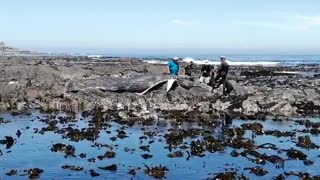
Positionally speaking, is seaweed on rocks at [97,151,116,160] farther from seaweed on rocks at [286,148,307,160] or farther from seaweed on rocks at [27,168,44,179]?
seaweed on rocks at [286,148,307,160]

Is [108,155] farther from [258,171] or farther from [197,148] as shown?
[258,171]

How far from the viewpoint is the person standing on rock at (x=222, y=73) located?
95.1 feet

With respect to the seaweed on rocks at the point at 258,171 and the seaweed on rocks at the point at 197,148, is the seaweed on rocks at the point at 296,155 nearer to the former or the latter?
the seaweed on rocks at the point at 258,171

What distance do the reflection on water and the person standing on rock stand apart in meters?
5.64

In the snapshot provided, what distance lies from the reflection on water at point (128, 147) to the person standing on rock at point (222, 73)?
222 inches

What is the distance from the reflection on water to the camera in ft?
49.6

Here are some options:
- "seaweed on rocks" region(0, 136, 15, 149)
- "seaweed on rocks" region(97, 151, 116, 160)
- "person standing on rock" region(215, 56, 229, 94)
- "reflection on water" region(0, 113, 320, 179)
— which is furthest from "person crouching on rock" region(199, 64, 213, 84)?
"seaweed on rocks" region(97, 151, 116, 160)

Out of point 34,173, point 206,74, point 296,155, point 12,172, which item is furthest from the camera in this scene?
point 206,74

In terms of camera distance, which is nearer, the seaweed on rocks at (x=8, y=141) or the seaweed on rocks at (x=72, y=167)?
the seaweed on rocks at (x=72, y=167)

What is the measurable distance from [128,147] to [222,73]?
12350mm

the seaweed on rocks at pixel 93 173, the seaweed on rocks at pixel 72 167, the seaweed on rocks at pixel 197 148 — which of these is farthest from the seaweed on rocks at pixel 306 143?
the seaweed on rocks at pixel 72 167

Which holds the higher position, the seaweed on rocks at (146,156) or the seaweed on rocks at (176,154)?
the seaweed on rocks at (176,154)

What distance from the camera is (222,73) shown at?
29328mm

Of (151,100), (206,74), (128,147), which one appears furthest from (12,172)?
(206,74)
